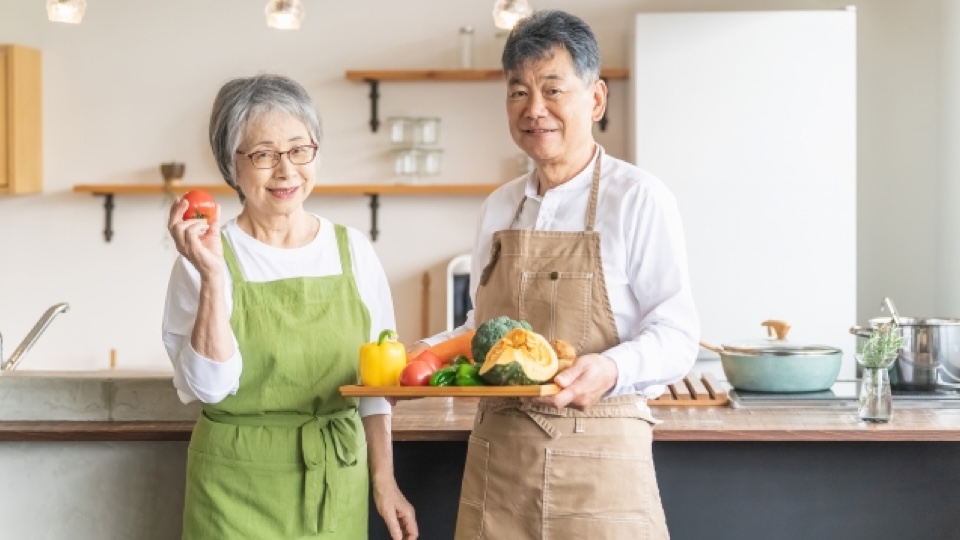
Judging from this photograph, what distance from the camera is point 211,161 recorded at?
6059 millimetres

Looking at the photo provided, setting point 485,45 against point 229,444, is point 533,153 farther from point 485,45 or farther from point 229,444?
point 485,45

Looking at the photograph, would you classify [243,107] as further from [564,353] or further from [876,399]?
[876,399]

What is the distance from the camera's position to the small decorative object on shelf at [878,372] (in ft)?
9.78

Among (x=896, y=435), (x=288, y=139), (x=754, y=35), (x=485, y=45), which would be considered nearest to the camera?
(x=288, y=139)

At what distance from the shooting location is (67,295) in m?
6.19

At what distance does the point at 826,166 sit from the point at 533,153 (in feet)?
10.1

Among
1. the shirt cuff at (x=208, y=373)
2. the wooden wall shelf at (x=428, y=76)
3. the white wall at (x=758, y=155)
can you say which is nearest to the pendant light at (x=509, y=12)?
the white wall at (x=758, y=155)

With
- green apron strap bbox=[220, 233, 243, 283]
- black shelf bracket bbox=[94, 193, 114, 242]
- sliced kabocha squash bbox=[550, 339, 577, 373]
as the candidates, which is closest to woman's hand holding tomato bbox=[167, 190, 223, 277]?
green apron strap bbox=[220, 233, 243, 283]

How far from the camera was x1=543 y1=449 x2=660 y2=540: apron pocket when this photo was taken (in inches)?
92.3

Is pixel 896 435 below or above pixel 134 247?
below

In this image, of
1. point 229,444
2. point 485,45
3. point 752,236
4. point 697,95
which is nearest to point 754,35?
point 697,95

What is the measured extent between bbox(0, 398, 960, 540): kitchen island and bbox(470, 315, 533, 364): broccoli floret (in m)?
0.67

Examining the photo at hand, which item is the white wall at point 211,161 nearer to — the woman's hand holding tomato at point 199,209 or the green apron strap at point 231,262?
the green apron strap at point 231,262

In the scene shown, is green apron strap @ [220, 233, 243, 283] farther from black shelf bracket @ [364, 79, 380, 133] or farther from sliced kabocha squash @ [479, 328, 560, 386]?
black shelf bracket @ [364, 79, 380, 133]
